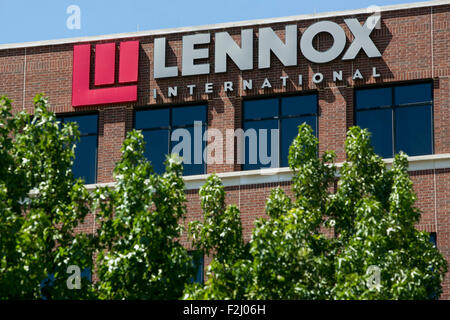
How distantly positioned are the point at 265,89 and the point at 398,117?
4.21 m

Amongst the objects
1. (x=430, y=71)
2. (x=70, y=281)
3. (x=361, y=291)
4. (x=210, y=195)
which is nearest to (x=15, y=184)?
(x=70, y=281)

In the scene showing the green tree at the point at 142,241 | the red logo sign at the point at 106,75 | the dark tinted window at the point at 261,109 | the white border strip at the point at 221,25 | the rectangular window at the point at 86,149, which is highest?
the white border strip at the point at 221,25

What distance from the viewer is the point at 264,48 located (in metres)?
33.8

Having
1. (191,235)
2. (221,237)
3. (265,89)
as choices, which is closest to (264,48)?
(265,89)

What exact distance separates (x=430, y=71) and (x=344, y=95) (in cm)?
266

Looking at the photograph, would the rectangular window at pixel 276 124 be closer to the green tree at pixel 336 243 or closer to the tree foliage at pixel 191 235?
the green tree at pixel 336 243

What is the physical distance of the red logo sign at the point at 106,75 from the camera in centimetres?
3484

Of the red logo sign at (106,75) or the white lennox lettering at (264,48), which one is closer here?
the white lennox lettering at (264,48)

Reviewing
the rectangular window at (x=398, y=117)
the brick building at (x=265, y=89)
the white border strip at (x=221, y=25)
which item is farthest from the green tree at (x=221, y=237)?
the white border strip at (x=221, y=25)

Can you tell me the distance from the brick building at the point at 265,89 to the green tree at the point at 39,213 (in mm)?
9642

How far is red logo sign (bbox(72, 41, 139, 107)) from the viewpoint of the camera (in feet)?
114

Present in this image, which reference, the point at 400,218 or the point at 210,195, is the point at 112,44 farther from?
the point at 400,218

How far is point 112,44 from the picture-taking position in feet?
116

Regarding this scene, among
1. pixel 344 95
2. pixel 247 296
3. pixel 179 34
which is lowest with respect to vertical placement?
pixel 247 296
